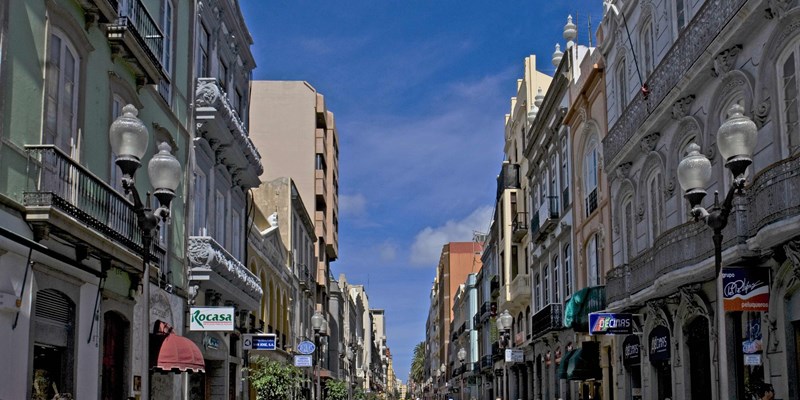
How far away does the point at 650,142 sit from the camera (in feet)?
70.8

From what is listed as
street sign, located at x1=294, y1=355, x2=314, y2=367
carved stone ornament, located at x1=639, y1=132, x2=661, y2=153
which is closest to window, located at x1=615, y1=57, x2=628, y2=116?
carved stone ornament, located at x1=639, y1=132, x2=661, y2=153

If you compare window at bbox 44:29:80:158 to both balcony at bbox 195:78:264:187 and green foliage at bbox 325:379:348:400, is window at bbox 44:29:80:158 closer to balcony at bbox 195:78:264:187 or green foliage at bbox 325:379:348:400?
balcony at bbox 195:78:264:187

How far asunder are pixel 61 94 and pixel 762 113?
1077cm

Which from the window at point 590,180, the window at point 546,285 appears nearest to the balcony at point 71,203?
the window at point 590,180

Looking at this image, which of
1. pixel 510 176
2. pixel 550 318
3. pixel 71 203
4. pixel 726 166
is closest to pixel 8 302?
pixel 71 203

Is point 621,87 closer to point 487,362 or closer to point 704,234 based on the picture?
point 704,234

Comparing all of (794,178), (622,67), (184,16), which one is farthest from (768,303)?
(184,16)

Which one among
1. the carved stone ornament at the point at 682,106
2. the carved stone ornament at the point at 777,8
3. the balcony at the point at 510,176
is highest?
the balcony at the point at 510,176

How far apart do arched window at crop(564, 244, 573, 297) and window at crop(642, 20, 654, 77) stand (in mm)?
10082

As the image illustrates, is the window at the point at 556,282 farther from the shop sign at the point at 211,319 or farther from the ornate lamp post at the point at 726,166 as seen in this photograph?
the ornate lamp post at the point at 726,166

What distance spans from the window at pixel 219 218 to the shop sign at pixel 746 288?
1421 centimetres

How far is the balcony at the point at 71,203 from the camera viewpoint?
38.1ft

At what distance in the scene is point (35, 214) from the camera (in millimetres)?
11500

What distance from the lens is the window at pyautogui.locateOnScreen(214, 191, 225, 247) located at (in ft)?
79.9
